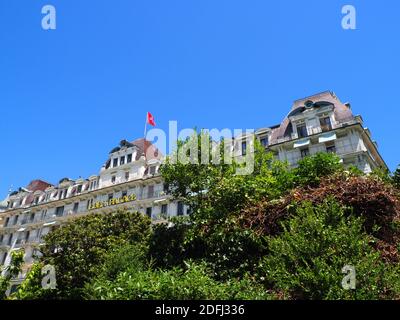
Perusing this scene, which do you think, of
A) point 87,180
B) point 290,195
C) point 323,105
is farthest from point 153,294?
point 87,180

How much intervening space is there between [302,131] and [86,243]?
22403mm

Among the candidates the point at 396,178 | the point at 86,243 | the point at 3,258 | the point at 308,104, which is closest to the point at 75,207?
the point at 3,258

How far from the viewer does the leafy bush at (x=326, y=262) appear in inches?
341

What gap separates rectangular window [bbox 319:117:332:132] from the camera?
31.6 m

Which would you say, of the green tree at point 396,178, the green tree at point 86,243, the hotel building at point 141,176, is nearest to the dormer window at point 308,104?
the hotel building at point 141,176

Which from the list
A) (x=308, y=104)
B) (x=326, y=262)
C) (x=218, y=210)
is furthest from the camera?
(x=308, y=104)

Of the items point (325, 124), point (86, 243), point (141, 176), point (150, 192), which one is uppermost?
point (141, 176)

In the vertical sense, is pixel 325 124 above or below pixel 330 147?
above

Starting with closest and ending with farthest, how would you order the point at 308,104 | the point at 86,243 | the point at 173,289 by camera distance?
the point at 173,289
the point at 86,243
the point at 308,104

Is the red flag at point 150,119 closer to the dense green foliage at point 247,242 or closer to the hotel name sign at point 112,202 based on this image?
the hotel name sign at point 112,202

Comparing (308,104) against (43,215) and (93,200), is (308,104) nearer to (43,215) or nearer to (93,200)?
(93,200)

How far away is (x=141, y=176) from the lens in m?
41.6

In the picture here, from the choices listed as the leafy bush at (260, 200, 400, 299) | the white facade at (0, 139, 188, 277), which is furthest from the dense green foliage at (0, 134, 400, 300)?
the white facade at (0, 139, 188, 277)
